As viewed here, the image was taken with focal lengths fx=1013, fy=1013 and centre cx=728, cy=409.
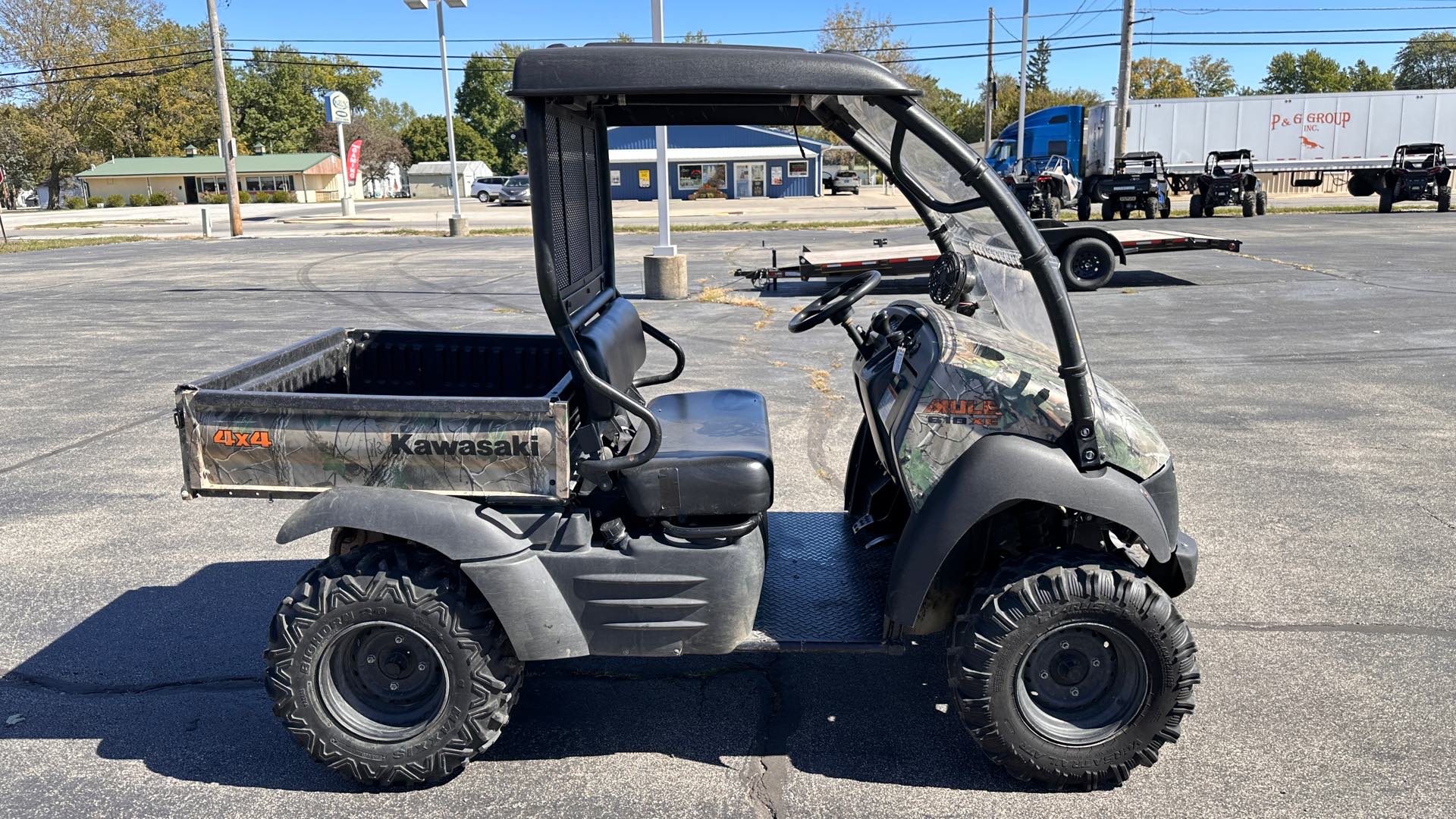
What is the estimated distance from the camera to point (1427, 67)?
313 feet

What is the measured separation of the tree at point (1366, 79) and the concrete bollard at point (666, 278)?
89.4 meters

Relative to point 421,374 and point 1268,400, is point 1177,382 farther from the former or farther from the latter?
point 421,374

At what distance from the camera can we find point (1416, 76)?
9562 cm

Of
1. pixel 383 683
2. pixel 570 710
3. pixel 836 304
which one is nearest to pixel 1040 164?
pixel 836 304

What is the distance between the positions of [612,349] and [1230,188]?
28.9 meters

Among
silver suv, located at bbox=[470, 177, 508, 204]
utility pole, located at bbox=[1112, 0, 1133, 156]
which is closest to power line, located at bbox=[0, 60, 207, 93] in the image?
silver suv, located at bbox=[470, 177, 508, 204]

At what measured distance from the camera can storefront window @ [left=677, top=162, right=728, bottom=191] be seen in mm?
56312

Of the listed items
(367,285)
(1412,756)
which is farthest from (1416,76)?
(1412,756)

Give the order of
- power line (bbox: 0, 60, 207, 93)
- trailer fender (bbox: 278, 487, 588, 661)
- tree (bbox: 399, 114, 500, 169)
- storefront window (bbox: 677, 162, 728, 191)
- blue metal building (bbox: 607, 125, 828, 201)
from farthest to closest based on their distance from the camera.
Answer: tree (bbox: 399, 114, 500, 169), power line (bbox: 0, 60, 207, 93), storefront window (bbox: 677, 162, 728, 191), blue metal building (bbox: 607, 125, 828, 201), trailer fender (bbox: 278, 487, 588, 661)

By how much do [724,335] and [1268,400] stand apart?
551cm

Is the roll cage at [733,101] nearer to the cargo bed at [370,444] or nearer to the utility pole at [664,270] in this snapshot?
the cargo bed at [370,444]

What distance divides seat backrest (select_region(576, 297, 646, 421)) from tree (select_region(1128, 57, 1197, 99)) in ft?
284

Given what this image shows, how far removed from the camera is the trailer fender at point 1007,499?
2.89m

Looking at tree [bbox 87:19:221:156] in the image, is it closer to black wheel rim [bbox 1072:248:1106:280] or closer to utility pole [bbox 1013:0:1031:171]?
utility pole [bbox 1013:0:1031:171]
